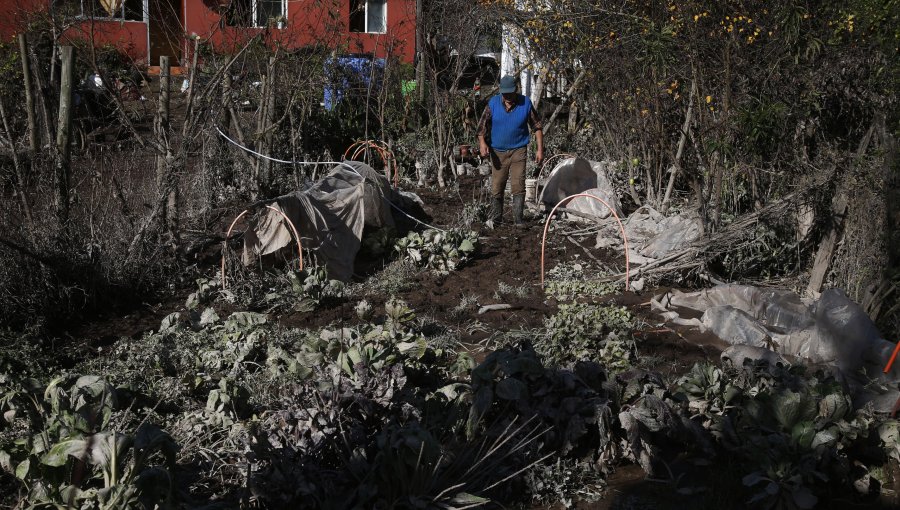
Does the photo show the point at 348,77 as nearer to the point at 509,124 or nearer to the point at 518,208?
the point at 509,124

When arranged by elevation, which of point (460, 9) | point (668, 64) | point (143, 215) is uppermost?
point (460, 9)

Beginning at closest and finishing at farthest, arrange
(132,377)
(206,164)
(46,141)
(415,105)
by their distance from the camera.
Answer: (132,377) → (46,141) → (206,164) → (415,105)

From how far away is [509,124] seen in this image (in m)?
10.1

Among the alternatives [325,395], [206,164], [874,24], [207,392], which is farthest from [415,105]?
[325,395]

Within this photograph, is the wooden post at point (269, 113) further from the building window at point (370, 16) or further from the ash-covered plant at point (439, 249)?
the building window at point (370, 16)

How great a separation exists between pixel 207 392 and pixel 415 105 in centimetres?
900

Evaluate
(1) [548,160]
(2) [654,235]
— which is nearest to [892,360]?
(2) [654,235]

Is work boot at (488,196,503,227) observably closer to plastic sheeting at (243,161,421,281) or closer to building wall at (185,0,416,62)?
plastic sheeting at (243,161,421,281)

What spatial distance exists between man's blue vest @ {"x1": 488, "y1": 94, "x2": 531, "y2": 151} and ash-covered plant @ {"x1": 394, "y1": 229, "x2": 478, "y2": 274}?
1903mm

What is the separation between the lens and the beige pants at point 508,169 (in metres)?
10.3

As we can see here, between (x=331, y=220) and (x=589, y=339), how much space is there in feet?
11.6

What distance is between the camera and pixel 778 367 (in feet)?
15.5

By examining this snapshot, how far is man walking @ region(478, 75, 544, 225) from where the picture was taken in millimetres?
10086

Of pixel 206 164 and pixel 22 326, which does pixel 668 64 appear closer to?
pixel 206 164
